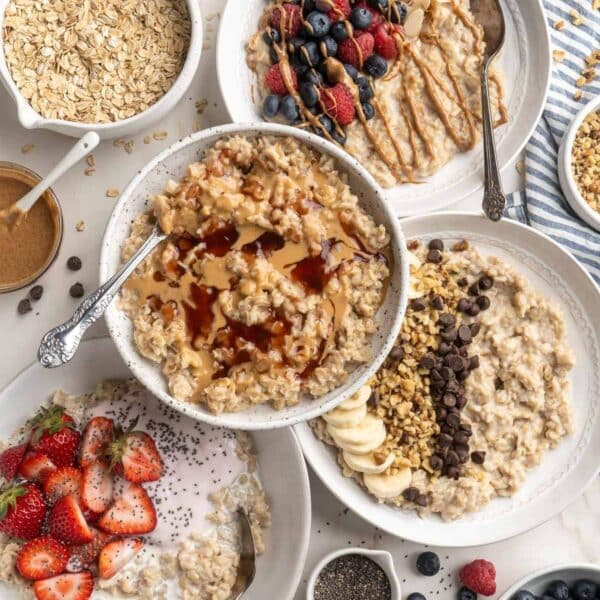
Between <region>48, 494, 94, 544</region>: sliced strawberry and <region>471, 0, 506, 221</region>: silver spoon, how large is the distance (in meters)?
1.43

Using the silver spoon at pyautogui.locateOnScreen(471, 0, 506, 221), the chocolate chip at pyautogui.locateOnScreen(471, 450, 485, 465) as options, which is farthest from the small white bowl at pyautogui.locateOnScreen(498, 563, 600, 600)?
the silver spoon at pyautogui.locateOnScreen(471, 0, 506, 221)

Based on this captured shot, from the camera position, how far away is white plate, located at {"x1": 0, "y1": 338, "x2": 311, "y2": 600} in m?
2.29

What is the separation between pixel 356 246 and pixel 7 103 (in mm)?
1204

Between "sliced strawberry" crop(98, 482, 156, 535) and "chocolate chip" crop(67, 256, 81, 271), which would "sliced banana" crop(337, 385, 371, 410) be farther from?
"chocolate chip" crop(67, 256, 81, 271)

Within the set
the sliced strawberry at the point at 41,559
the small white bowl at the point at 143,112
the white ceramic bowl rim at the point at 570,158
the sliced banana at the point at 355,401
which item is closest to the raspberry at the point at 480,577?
the sliced banana at the point at 355,401

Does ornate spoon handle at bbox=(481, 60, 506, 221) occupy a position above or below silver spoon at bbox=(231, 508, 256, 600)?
above

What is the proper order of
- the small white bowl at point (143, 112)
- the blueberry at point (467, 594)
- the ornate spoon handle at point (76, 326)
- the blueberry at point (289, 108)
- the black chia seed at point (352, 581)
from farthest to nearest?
the blueberry at point (467, 594), the black chia seed at point (352, 581), the blueberry at point (289, 108), the small white bowl at point (143, 112), the ornate spoon handle at point (76, 326)

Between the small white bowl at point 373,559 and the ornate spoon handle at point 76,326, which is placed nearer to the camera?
the ornate spoon handle at point 76,326

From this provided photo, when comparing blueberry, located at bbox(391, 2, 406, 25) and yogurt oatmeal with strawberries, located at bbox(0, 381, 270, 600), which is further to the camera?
blueberry, located at bbox(391, 2, 406, 25)

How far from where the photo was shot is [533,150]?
8.29 ft

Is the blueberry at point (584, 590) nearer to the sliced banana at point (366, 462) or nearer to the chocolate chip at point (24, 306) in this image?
the sliced banana at point (366, 462)

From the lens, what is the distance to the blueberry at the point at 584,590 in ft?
8.24

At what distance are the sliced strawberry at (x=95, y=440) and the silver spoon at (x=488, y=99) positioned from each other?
4.11 ft

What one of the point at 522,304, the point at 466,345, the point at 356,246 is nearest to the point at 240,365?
the point at 356,246
